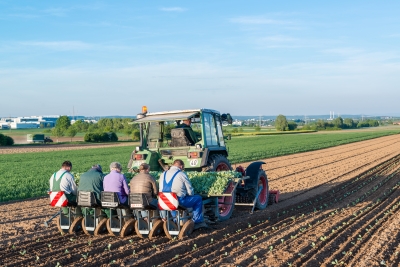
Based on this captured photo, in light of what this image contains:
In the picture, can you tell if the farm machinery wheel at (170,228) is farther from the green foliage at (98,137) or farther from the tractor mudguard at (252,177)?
the green foliage at (98,137)

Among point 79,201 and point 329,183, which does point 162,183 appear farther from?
point 329,183

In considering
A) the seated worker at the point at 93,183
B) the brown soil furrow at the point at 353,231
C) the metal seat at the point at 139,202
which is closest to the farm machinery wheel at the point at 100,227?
the seated worker at the point at 93,183

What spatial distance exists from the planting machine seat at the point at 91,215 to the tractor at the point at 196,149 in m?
1.97

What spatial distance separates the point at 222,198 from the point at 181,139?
1708 mm

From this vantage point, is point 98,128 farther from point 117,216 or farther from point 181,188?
point 181,188

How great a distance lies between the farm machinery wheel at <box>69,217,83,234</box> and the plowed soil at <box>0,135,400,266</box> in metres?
0.22

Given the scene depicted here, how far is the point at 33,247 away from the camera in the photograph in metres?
8.42

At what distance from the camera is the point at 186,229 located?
8766 millimetres

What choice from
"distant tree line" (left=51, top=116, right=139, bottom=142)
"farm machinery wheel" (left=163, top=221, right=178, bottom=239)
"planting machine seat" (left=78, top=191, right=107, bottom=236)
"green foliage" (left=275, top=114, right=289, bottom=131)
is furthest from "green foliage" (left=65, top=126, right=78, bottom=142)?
"farm machinery wheel" (left=163, top=221, right=178, bottom=239)

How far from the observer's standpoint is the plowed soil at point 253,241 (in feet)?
24.2

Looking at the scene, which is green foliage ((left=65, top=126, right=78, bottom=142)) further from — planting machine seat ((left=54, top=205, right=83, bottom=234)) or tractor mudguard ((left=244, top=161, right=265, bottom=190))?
planting machine seat ((left=54, top=205, right=83, bottom=234))

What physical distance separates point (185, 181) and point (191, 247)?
53.7 inches

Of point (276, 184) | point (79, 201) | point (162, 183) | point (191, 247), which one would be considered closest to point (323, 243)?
point (191, 247)

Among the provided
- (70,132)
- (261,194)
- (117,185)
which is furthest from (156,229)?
(70,132)
